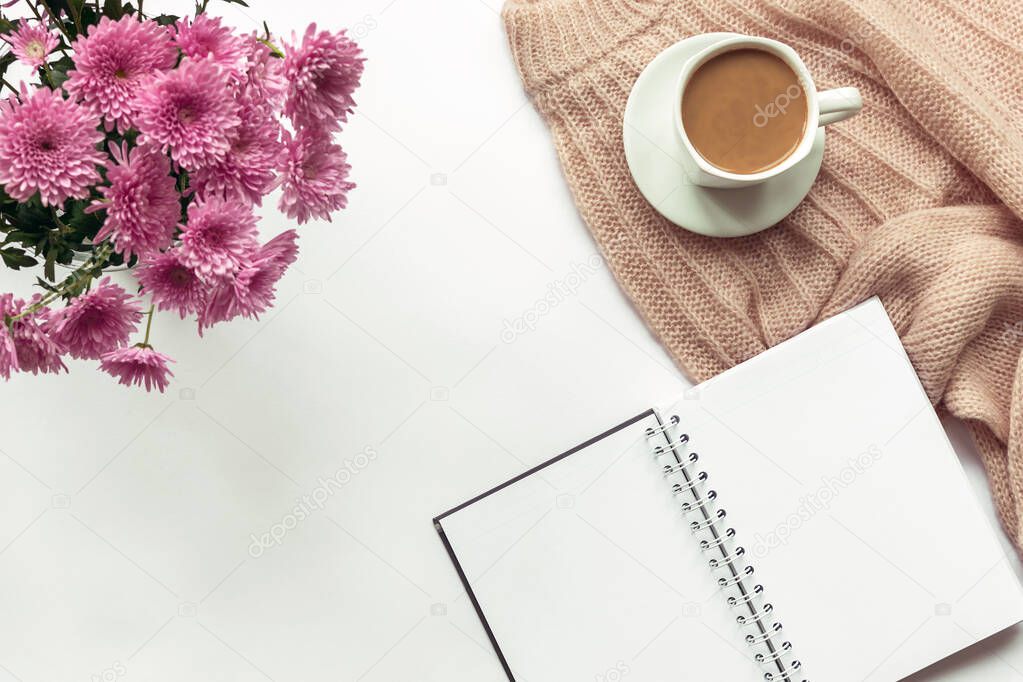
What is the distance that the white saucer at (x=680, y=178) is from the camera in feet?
2.55

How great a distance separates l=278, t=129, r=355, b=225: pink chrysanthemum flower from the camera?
1.56 feet

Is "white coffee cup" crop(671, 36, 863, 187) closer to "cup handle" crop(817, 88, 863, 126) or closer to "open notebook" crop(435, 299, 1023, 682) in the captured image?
"cup handle" crop(817, 88, 863, 126)

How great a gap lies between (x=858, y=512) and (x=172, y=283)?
660mm

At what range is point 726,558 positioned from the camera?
2.57 ft

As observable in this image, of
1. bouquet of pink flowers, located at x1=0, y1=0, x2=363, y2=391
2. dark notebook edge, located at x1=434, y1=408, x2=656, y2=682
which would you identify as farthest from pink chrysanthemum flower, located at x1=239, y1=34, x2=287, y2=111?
dark notebook edge, located at x1=434, y1=408, x2=656, y2=682

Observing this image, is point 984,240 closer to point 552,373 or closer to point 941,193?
point 941,193

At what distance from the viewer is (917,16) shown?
2.67 ft

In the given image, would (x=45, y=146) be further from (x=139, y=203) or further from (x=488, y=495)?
(x=488, y=495)

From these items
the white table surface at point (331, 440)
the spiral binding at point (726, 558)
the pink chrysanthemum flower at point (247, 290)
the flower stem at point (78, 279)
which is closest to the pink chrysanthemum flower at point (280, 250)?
the pink chrysanthemum flower at point (247, 290)

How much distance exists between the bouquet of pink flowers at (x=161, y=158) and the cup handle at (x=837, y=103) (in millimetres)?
450

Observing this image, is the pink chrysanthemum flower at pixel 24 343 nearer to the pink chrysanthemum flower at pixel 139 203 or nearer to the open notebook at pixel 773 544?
the pink chrysanthemum flower at pixel 139 203

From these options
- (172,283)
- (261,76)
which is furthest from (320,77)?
Answer: (172,283)

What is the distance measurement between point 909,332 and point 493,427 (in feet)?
1.39

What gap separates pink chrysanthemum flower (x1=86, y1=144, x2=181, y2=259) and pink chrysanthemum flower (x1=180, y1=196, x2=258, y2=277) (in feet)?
0.07
